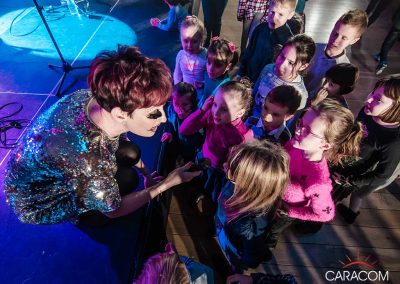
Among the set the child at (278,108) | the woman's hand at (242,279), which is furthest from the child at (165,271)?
the child at (278,108)

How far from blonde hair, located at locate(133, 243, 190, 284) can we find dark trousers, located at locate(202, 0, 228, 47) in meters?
3.40

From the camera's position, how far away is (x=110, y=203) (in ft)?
4.58

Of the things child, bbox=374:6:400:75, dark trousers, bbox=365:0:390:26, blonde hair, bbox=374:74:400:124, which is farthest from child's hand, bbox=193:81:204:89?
dark trousers, bbox=365:0:390:26

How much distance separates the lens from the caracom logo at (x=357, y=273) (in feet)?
6.54

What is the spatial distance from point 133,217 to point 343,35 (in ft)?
7.79

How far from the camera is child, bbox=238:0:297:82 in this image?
2373 millimetres

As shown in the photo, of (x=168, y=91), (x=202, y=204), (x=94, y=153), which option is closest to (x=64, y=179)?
(x=94, y=153)

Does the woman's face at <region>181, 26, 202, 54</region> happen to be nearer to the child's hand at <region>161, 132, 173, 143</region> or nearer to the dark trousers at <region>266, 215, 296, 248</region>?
Answer: the child's hand at <region>161, 132, 173, 143</region>

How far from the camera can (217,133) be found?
1912 millimetres

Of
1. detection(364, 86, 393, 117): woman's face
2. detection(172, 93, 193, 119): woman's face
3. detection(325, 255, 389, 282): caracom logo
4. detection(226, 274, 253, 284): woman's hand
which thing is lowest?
detection(325, 255, 389, 282): caracom logo

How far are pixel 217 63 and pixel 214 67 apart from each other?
46 millimetres

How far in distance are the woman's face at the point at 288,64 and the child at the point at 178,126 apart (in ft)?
2.48

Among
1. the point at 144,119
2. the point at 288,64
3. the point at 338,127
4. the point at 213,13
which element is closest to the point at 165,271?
the point at 144,119

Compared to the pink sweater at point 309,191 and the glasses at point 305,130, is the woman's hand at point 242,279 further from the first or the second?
the glasses at point 305,130
